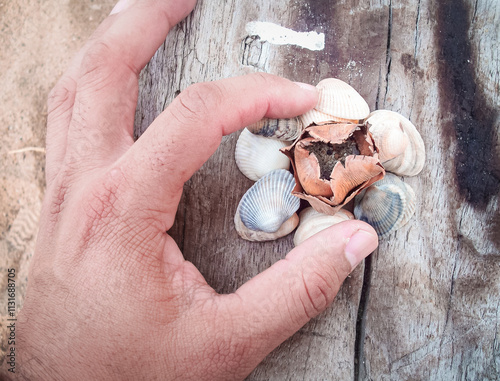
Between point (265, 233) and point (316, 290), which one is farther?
point (265, 233)

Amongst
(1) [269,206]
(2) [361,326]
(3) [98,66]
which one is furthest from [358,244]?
(3) [98,66]

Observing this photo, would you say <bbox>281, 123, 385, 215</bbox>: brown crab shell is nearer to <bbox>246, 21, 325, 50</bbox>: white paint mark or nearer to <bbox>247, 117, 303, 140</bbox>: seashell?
<bbox>247, 117, 303, 140</bbox>: seashell

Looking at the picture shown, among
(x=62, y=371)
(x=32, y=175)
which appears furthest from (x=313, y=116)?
(x=32, y=175)

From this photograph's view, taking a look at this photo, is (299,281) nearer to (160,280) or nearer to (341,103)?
(160,280)

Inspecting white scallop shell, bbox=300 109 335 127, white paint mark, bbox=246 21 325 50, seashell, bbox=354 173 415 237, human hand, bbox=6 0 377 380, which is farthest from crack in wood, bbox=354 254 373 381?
white paint mark, bbox=246 21 325 50

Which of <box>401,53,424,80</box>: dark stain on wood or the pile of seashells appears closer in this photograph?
the pile of seashells

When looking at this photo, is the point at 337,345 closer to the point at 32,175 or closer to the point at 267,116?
the point at 267,116
